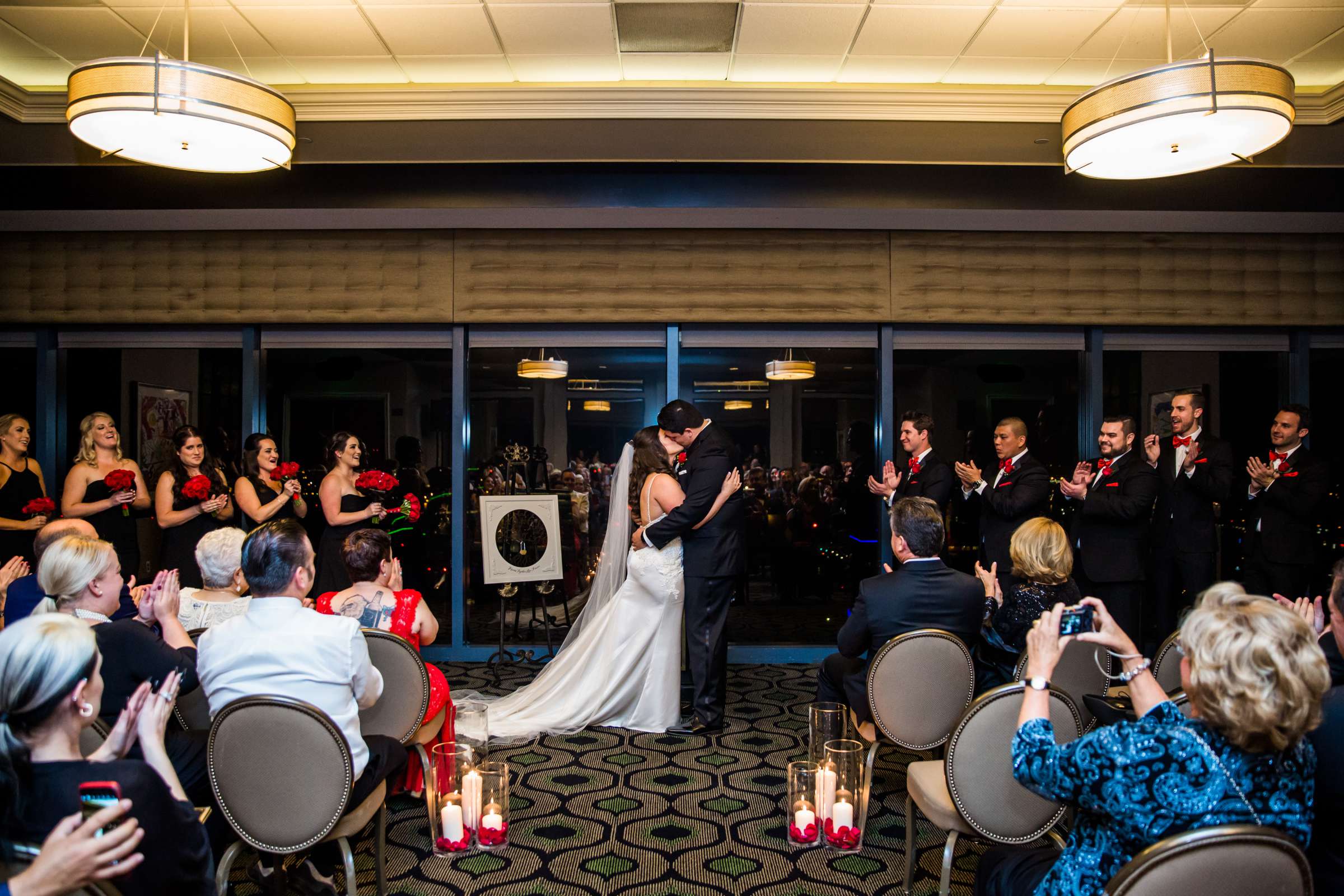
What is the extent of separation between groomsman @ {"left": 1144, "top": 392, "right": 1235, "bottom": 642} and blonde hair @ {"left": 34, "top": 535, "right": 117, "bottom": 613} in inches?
199

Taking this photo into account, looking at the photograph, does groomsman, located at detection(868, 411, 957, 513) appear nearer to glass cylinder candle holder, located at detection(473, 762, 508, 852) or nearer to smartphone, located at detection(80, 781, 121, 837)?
glass cylinder candle holder, located at detection(473, 762, 508, 852)

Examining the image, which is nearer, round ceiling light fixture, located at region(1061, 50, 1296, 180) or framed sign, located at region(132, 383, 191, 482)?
round ceiling light fixture, located at region(1061, 50, 1296, 180)

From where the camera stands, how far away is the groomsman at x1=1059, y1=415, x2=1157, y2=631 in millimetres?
4789

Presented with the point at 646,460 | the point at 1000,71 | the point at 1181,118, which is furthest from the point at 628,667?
the point at 1000,71

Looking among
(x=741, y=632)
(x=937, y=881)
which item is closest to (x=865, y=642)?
(x=937, y=881)

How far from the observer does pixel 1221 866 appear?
1496 mm

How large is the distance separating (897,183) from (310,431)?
4418mm

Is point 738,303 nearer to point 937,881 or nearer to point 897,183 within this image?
point 897,183

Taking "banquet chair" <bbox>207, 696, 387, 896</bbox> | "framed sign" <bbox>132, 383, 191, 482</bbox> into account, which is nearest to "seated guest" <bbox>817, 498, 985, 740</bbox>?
"banquet chair" <bbox>207, 696, 387, 896</bbox>

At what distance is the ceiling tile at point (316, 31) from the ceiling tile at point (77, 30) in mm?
693

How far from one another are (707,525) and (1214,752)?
317 cm

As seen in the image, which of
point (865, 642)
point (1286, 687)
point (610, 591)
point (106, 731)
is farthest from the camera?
point (610, 591)

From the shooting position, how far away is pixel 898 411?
19.8ft

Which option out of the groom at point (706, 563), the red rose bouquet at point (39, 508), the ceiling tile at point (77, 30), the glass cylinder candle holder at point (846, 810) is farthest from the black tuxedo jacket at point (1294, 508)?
A: the red rose bouquet at point (39, 508)
